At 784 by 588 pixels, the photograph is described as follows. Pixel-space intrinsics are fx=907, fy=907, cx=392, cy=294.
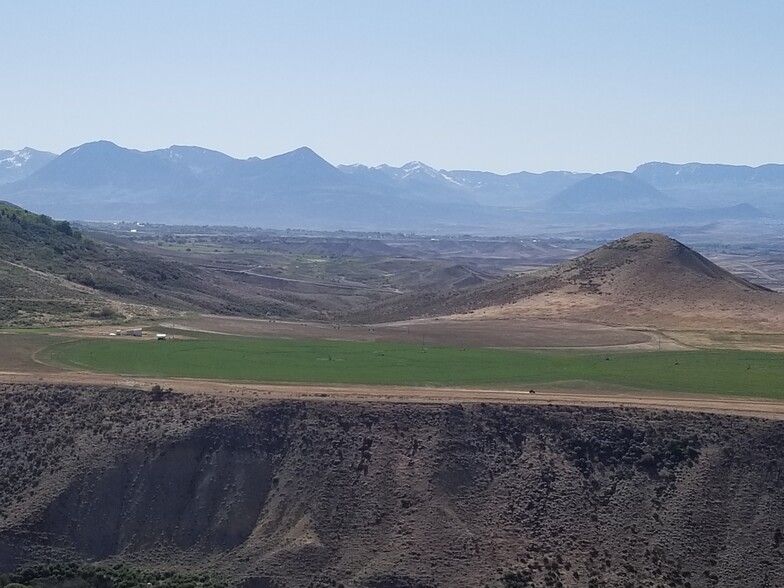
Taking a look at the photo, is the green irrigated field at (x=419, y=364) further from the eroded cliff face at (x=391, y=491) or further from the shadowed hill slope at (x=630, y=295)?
the shadowed hill slope at (x=630, y=295)

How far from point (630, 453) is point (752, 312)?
43.9 meters

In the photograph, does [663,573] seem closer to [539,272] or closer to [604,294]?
[604,294]

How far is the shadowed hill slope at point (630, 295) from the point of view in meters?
82.8

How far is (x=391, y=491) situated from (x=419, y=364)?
18.3 meters

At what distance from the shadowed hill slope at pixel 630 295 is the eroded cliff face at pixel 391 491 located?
3761cm

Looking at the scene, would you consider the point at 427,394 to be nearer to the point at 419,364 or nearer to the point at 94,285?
the point at 419,364

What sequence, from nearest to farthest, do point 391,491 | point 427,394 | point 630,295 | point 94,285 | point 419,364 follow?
point 391,491, point 427,394, point 419,364, point 630,295, point 94,285

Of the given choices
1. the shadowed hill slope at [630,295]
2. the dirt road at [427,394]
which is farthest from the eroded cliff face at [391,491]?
the shadowed hill slope at [630,295]

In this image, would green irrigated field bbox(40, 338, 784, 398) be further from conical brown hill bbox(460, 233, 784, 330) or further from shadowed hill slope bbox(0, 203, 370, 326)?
conical brown hill bbox(460, 233, 784, 330)

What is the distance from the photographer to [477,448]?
4491 centimetres

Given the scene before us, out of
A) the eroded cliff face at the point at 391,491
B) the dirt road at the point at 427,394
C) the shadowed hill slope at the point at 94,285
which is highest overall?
the shadowed hill slope at the point at 94,285

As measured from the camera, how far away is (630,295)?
8956cm

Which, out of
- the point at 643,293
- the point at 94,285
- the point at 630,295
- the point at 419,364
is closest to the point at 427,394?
the point at 419,364

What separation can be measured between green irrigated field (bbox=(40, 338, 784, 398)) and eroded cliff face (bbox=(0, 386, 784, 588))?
7.07 metres
